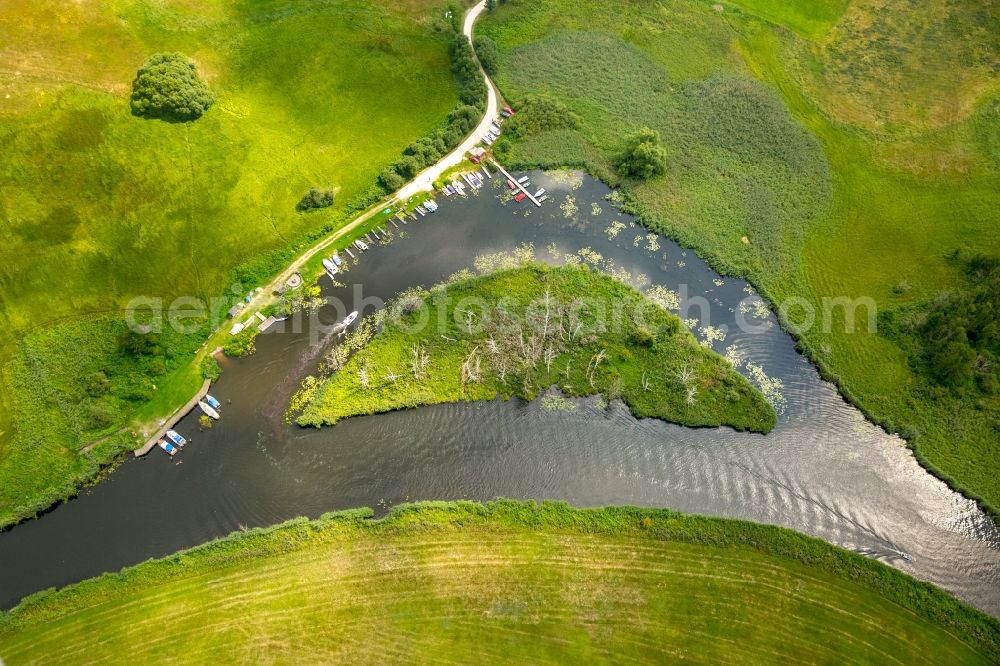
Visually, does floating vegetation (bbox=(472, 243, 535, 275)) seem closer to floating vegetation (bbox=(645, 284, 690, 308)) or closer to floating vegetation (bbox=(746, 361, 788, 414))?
floating vegetation (bbox=(645, 284, 690, 308))

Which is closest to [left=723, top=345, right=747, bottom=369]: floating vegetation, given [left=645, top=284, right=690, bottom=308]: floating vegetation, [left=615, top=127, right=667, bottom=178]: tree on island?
[left=645, top=284, right=690, bottom=308]: floating vegetation

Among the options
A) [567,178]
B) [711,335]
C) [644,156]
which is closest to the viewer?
[711,335]

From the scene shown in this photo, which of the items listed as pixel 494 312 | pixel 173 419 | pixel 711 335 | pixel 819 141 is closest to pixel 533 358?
pixel 494 312

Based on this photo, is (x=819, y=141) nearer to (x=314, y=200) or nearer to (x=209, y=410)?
(x=314, y=200)

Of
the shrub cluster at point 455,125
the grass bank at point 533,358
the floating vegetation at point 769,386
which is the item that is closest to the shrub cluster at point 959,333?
the floating vegetation at point 769,386

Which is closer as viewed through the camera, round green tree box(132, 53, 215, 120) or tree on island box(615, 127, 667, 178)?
round green tree box(132, 53, 215, 120)
